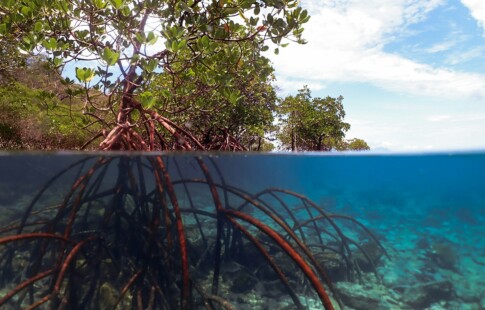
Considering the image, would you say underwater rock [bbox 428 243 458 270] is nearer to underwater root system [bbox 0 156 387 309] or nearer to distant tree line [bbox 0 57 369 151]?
underwater root system [bbox 0 156 387 309]

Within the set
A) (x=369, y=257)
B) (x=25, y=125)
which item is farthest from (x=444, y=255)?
(x=25, y=125)

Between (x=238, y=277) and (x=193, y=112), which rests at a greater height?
(x=193, y=112)

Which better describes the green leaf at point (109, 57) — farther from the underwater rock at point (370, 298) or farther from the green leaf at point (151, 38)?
the underwater rock at point (370, 298)

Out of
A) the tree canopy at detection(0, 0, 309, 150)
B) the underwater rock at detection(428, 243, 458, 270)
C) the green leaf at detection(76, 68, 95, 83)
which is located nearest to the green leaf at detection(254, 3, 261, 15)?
the tree canopy at detection(0, 0, 309, 150)

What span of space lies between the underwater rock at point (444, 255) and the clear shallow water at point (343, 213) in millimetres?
10

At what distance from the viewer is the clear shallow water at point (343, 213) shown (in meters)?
4.19

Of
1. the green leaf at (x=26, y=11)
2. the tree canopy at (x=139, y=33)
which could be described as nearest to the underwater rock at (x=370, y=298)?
the tree canopy at (x=139, y=33)

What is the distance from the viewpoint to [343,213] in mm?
4695

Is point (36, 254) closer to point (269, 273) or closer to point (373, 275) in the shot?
point (269, 273)

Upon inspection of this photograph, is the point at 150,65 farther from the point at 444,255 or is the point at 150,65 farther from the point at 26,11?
the point at 444,255

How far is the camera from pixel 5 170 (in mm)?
4887

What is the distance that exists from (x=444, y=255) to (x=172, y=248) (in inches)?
125

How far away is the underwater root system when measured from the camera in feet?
13.9

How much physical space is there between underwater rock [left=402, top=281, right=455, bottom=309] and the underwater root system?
431 millimetres
